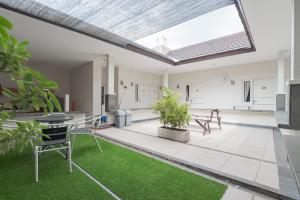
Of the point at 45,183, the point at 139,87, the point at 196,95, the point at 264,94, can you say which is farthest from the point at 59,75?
the point at 264,94

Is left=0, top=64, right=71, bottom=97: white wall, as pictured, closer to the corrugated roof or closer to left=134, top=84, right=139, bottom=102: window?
left=134, top=84, right=139, bottom=102: window

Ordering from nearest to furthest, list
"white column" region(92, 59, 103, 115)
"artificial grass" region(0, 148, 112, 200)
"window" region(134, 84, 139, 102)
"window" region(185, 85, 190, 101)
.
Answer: "artificial grass" region(0, 148, 112, 200) < "white column" region(92, 59, 103, 115) < "window" region(134, 84, 139, 102) < "window" region(185, 85, 190, 101)

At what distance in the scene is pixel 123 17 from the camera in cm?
345

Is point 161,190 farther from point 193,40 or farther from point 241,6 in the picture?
point 193,40

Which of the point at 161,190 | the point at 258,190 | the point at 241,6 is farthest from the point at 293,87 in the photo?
the point at 161,190

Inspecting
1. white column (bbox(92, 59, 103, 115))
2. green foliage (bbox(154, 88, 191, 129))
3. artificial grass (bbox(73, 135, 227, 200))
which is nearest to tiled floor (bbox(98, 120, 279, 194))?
artificial grass (bbox(73, 135, 227, 200))

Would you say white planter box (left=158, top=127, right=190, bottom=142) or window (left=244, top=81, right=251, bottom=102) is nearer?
white planter box (left=158, top=127, right=190, bottom=142)

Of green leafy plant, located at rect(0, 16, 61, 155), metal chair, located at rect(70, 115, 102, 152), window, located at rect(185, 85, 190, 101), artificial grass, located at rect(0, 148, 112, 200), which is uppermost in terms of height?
window, located at rect(185, 85, 190, 101)

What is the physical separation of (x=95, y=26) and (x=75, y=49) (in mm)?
1803

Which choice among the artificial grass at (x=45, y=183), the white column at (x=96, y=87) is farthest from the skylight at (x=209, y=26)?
the artificial grass at (x=45, y=183)

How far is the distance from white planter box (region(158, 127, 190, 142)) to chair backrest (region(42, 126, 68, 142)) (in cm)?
253

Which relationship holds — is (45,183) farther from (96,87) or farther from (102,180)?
(96,87)

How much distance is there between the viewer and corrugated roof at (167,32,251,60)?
5.58m

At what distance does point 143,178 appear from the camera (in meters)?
2.21
